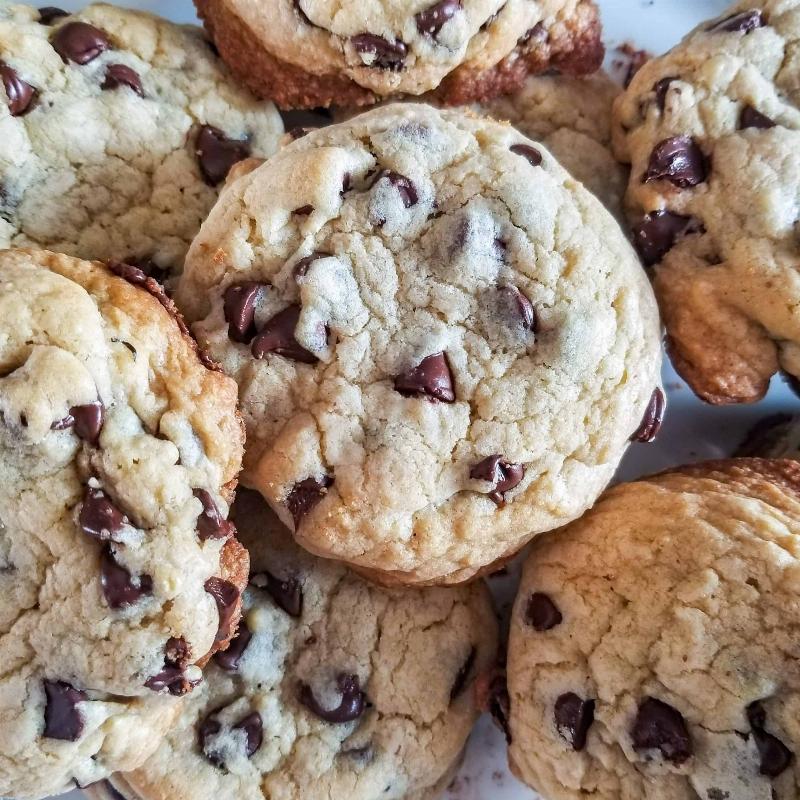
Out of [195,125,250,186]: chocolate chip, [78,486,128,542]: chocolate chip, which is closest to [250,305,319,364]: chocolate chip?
[78,486,128,542]: chocolate chip

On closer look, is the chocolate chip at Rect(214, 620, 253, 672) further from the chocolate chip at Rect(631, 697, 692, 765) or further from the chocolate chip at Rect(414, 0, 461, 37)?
the chocolate chip at Rect(414, 0, 461, 37)

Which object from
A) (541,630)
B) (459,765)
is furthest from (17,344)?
(459,765)

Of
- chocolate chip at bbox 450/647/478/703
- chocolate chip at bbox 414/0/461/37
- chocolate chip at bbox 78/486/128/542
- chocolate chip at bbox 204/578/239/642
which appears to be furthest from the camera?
chocolate chip at bbox 450/647/478/703

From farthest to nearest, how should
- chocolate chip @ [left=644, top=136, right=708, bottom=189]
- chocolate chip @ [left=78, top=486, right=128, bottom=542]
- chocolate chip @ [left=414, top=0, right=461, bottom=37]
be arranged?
chocolate chip @ [left=644, top=136, right=708, bottom=189] → chocolate chip @ [left=414, top=0, right=461, bottom=37] → chocolate chip @ [left=78, top=486, right=128, bottom=542]

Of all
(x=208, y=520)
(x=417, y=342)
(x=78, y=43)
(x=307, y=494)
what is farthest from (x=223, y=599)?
(x=78, y=43)

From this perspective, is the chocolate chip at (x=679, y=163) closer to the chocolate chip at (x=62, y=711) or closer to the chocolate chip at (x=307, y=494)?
the chocolate chip at (x=307, y=494)

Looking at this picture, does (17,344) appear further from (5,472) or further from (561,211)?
(561,211)

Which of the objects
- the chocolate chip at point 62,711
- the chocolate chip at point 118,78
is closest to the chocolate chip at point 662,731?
the chocolate chip at point 62,711

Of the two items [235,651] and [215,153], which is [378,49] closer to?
[215,153]
